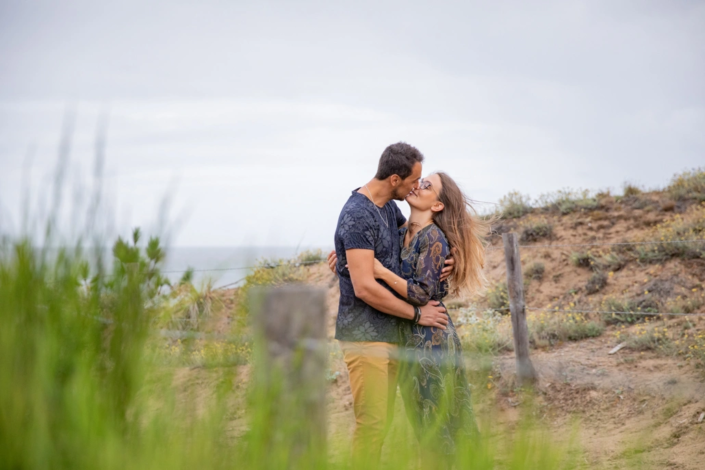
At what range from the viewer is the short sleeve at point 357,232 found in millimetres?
3225

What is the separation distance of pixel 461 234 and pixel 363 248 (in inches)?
27.4

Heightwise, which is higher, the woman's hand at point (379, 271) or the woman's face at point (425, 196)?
the woman's face at point (425, 196)

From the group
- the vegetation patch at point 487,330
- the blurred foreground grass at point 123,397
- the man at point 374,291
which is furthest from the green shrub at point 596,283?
the blurred foreground grass at point 123,397

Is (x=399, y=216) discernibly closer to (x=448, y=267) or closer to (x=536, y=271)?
(x=448, y=267)

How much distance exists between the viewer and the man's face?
3.39m

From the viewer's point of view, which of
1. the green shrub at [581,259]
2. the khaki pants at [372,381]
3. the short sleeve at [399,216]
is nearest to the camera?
the khaki pants at [372,381]

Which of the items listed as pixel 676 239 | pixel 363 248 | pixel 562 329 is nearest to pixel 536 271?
pixel 676 239

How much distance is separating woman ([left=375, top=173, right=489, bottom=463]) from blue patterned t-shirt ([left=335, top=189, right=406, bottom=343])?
117mm

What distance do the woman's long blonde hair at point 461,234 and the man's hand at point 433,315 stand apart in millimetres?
226

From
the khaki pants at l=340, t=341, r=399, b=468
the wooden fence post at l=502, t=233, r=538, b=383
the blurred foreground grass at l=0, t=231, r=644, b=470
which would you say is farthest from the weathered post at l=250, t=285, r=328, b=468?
the wooden fence post at l=502, t=233, r=538, b=383

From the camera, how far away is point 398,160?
3.35 meters

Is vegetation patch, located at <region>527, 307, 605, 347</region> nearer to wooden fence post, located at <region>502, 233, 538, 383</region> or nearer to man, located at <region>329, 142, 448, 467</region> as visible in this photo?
wooden fence post, located at <region>502, 233, 538, 383</region>

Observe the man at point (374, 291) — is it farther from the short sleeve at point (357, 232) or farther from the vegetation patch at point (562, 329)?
the vegetation patch at point (562, 329)

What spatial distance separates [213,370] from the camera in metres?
1.54
